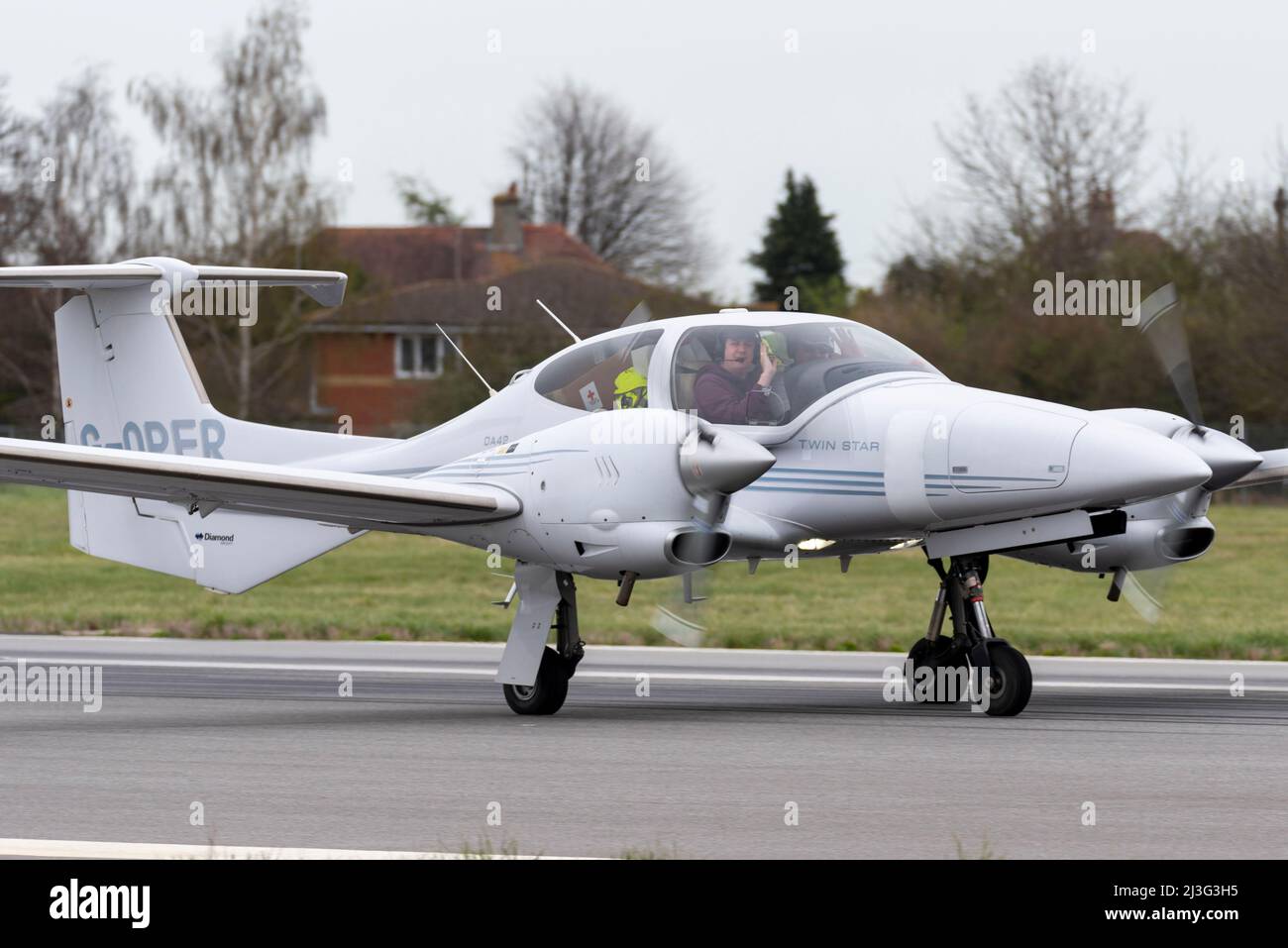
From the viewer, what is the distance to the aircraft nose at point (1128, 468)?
35.8 ft

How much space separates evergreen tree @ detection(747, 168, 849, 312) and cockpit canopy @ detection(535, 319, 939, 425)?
63248mm

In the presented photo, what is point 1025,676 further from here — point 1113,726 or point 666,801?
point 666,801

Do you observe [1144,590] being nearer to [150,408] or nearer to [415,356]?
[150,408]

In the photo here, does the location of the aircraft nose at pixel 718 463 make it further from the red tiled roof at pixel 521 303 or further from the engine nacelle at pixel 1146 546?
the red tiled roof at pixel 521 303

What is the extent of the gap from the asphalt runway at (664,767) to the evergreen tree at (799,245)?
61.0 m

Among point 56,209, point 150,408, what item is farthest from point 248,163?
point 150,408

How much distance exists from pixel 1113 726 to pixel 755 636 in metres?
8.38

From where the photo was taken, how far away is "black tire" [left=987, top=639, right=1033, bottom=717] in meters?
11.7

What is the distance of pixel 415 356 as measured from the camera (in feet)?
208

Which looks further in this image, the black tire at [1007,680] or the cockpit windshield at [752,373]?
the cockpit windshield at [752,373]

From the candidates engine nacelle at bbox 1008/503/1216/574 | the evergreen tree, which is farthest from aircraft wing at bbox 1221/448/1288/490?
the evergreen tree

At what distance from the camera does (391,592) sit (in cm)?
2705

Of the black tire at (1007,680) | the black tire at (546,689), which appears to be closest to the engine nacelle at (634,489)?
the black tire at (546,689)

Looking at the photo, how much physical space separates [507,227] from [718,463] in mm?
65758
